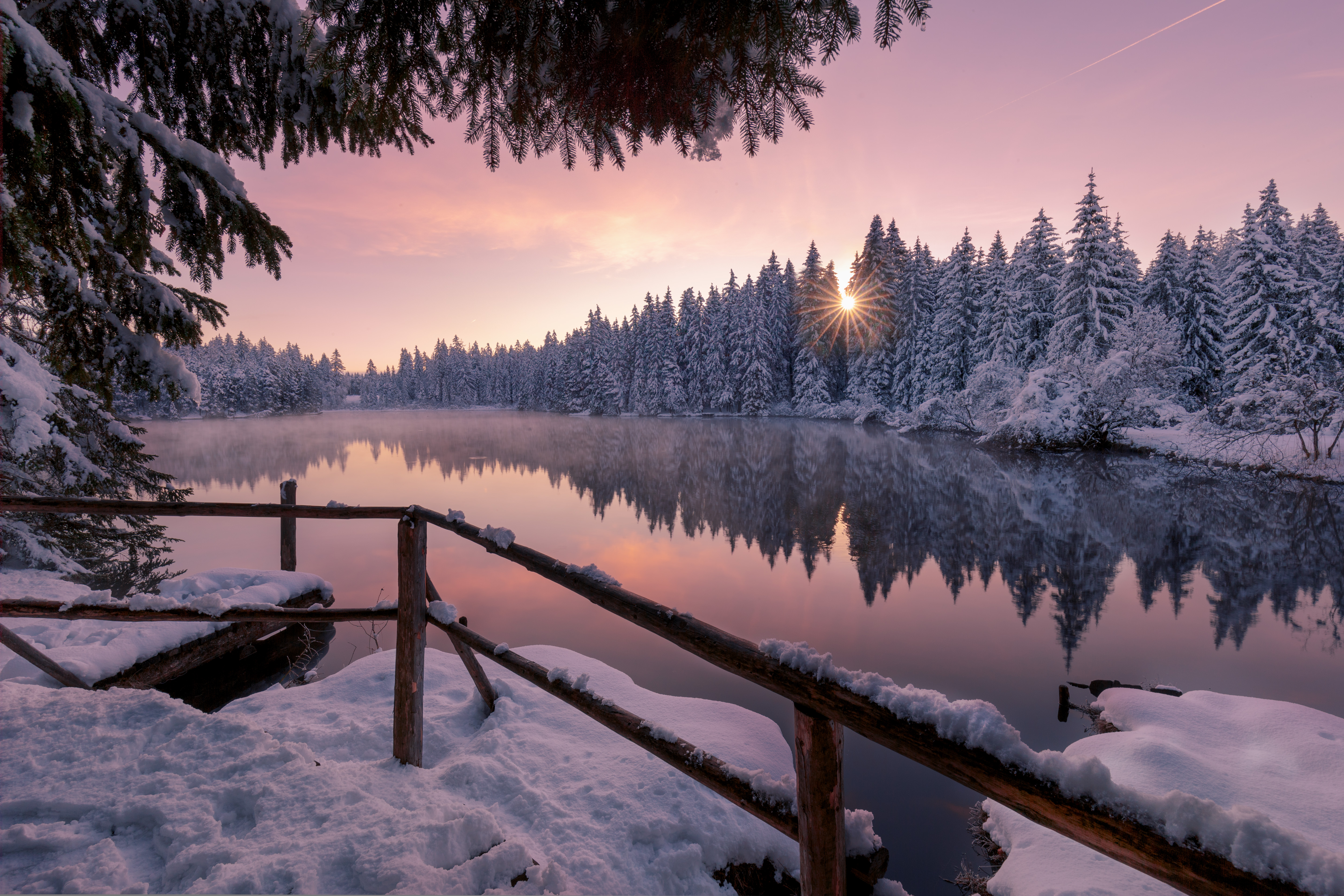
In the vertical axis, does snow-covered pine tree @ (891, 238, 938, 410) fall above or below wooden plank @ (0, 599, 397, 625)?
above

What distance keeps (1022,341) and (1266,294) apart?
37.6ft

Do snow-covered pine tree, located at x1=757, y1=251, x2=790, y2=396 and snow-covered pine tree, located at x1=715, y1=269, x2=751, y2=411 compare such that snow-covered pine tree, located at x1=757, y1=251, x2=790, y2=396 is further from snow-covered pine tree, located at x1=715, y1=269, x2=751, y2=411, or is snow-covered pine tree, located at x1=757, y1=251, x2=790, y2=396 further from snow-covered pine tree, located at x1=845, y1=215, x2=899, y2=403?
snow-covered pine tree, located at x1=845, y1=215, x2=899, y2=403

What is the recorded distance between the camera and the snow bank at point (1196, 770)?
3641 millimetres

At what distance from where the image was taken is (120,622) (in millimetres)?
6781

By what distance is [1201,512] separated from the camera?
50.8 feet

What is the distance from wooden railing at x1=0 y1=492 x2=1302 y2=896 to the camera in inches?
46.6

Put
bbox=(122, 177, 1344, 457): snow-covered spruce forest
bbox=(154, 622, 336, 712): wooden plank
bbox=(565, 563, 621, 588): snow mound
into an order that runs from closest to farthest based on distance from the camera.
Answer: bbox=(565, 563, 621, 588): snow mound < bbox=(154, 622, 336, 712): wooden plank < bbox=(122, 177, 1344, 457): snow-covered spruce forest

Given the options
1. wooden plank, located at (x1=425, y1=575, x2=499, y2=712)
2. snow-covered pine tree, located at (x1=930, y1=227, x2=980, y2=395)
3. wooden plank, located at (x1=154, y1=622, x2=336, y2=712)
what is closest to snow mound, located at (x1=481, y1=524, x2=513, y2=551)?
wooden plank, located at (x1=425, y1=575, x2=499, y2=712)

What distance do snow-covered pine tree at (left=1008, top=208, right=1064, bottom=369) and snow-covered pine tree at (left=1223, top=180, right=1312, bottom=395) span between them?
29.6 feet

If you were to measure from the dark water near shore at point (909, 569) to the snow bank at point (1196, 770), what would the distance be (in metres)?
0.68

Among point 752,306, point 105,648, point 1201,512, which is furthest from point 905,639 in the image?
point 752,306

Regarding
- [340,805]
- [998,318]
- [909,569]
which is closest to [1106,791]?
[340,805]

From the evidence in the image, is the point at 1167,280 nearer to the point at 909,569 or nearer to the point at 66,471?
the point at 909,569

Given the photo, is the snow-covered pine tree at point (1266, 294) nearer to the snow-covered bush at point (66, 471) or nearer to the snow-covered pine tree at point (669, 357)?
the snow-covered bush at point (66, 471)
